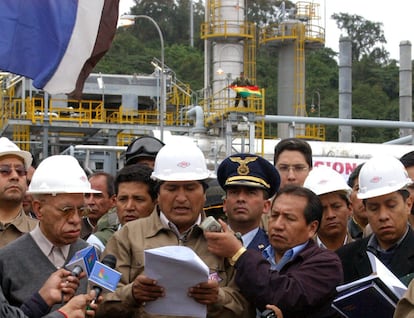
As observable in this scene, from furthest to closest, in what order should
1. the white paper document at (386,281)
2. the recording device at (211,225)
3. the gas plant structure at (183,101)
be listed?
the gas plant structure at (183,101) → the recording device at (211,225) → the white paper document at (386,281)

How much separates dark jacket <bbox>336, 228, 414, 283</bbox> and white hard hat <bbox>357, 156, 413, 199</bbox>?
32cm

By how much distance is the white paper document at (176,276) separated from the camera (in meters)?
4.73

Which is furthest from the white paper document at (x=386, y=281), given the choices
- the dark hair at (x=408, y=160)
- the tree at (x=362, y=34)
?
the tree at (x=362, y=34)

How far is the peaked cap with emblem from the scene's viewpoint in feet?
19.7

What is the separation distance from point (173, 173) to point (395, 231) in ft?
5.00

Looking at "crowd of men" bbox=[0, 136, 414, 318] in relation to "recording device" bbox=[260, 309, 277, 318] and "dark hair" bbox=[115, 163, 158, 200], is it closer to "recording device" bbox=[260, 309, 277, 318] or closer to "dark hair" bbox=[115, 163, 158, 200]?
Answer: "recording device" bbox=[260, 309, 277, 318]

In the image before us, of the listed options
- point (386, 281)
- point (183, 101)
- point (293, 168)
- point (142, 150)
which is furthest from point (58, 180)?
point (183, 101)

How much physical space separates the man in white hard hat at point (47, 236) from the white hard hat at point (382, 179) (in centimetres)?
193

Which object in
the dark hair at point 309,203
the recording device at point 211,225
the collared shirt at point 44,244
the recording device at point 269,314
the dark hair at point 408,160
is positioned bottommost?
the recording device at point 269,314

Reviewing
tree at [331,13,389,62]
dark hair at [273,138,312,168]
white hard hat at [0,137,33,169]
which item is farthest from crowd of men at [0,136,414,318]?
tree at [331,13,389,62]

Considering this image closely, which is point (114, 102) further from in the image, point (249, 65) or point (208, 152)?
point (208, 152)

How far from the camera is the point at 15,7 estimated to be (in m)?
6.36

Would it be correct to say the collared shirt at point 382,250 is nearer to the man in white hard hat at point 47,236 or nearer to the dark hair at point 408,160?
the dark hair at point 408,160

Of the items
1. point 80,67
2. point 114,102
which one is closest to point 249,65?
point 114,102
